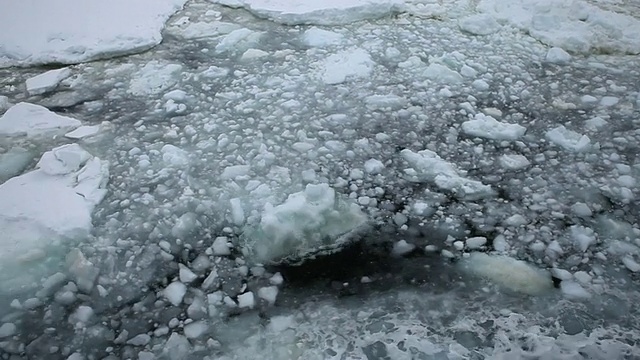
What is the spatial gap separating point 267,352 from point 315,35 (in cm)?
207

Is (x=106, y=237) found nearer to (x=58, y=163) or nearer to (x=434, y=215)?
(x=58, y=163)

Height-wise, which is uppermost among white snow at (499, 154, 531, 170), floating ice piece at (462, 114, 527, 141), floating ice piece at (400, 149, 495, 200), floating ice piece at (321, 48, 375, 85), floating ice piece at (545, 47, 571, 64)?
floating ice piece at (545, 47, 571, 64)

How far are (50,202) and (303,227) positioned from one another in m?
0.97

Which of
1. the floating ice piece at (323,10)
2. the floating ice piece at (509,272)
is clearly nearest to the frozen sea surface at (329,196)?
the floating ice piece at (509,272)

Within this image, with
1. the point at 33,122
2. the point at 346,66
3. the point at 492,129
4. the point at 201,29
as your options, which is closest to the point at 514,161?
the point at 492,129

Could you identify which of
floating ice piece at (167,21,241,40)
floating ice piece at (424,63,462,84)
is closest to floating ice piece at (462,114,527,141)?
floating ice piece at (424,63,462,84)

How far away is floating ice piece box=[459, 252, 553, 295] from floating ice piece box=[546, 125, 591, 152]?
0.75 metres

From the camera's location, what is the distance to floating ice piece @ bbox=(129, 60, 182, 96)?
108 inches

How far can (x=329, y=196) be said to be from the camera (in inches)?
80.5

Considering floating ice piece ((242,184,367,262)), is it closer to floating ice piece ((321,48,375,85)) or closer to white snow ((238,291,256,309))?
white snow ((238,291,256,309))

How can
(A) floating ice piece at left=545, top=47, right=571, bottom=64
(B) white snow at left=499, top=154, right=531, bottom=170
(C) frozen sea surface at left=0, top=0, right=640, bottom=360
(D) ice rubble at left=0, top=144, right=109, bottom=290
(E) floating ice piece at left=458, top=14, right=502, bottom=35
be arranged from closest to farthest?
1. (C) frozen sea surface at left=0, top=0, right=640, bottom=360
2. (D) ice rubble at left=0, top=144, right=109, bottom=290
3. (B) white snow at left=499, top=154, right=531, bottom=170
4. (A) floating ice piece at left=545, top=47, right=571, bottom=64
5. (E) floating ice piece at left=458, top=14, right=502, bottom=35

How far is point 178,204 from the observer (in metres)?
2.06

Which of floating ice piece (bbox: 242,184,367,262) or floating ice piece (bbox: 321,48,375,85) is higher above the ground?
floating ice piece (bbox: 321,48,375,85)

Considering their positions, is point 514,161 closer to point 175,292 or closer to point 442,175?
point 442,175
